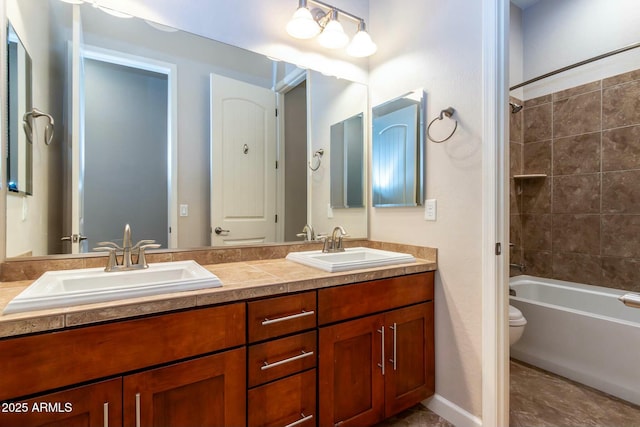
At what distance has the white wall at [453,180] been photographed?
1.46 m

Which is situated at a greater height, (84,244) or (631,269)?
(84,244)

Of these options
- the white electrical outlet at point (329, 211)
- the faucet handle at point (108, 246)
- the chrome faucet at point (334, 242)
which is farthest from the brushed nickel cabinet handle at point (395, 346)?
the faucet handle at point (108, 246)

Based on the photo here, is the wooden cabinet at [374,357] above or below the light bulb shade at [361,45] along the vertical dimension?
below

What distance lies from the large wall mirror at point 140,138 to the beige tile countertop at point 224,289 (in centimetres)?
22

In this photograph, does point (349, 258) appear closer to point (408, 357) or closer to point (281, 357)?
point (408, 357)

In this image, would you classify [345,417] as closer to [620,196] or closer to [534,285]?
[534,285]

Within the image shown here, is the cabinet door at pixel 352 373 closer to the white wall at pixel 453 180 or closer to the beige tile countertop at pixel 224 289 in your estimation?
the beige tile countertop at pixel 224 289

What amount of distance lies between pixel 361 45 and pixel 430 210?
1146 mm

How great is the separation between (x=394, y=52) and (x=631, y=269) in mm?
2310

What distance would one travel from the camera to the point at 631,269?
2.19 meters

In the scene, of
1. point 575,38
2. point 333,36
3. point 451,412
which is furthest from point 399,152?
point 575,38

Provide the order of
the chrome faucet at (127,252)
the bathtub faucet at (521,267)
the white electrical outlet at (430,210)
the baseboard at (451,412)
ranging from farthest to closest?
1. the bathtub faucet at (521,267)
2. the white electrical outlet at (430,210)
3. the baseboard at (451,412)
4. the chrome faucet at (127,252)

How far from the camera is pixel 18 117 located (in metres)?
1.18

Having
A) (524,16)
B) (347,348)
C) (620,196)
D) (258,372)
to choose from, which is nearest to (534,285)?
(620,196)
